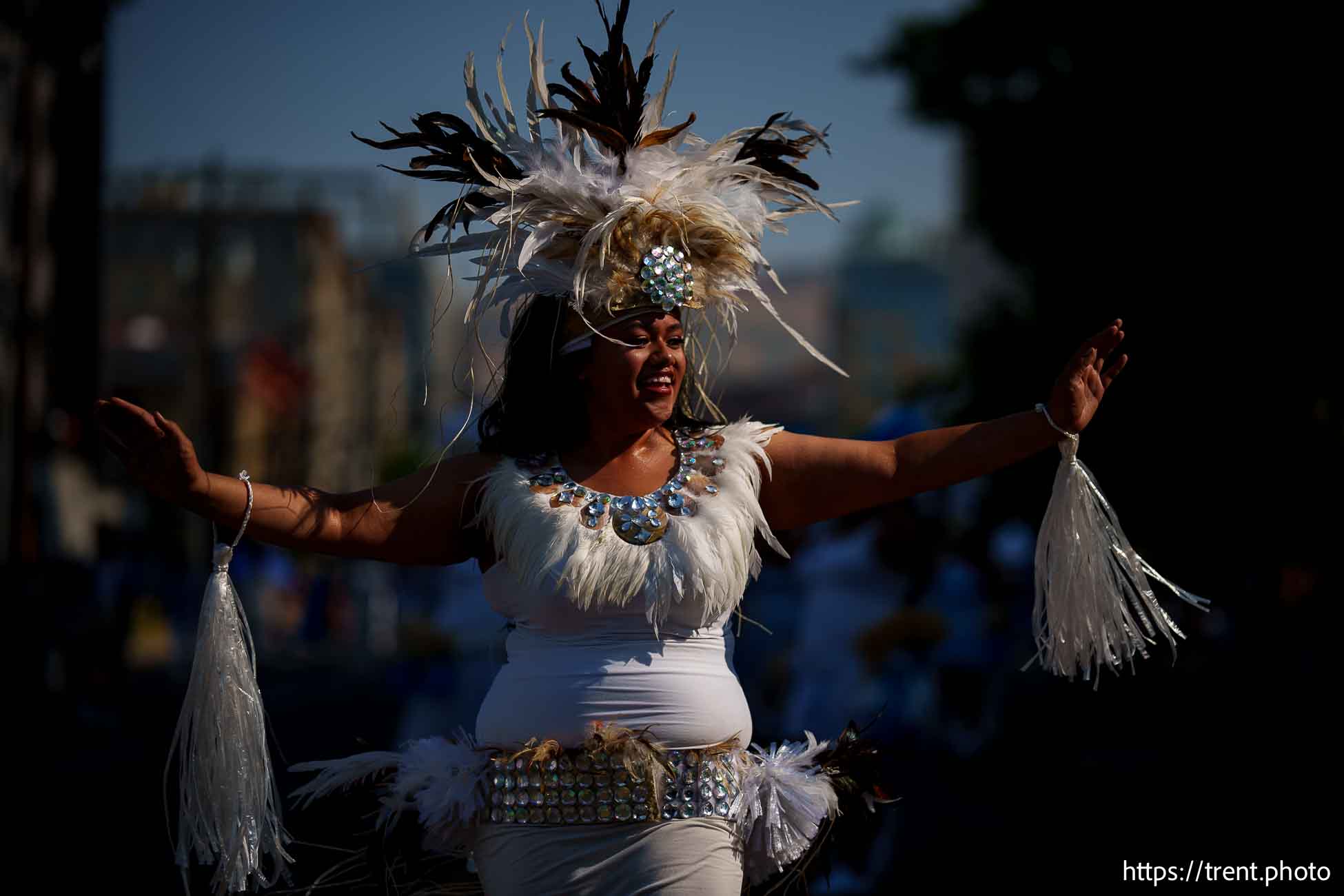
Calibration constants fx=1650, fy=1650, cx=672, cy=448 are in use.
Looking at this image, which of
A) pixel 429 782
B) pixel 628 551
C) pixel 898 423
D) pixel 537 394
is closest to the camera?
pixel 628 551

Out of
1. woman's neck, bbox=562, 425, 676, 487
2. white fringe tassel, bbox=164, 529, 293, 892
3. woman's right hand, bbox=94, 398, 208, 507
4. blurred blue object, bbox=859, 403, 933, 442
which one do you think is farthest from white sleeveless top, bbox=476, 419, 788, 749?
blurred blue object, bbox=859, 403, 933, 442

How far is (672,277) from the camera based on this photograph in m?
3.62

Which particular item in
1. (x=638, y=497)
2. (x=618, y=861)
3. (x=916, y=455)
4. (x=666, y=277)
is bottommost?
(x=618, y=861)

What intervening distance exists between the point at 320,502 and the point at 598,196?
90 cm

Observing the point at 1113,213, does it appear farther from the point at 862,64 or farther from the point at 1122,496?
the point at 862,64

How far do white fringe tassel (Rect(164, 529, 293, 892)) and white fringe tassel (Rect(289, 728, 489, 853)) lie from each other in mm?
116

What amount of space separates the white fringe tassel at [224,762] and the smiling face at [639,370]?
2.96 ft

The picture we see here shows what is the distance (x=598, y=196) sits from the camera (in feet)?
11.9

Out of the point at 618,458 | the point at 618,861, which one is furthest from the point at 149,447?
the point at 618,861

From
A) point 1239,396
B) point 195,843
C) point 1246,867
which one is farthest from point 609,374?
point 1239,396

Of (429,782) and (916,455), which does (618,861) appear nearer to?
(429,782)

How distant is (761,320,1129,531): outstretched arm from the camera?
362 centimetres

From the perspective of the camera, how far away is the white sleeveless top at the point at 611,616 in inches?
136

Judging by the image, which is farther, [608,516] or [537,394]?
[537,394]
